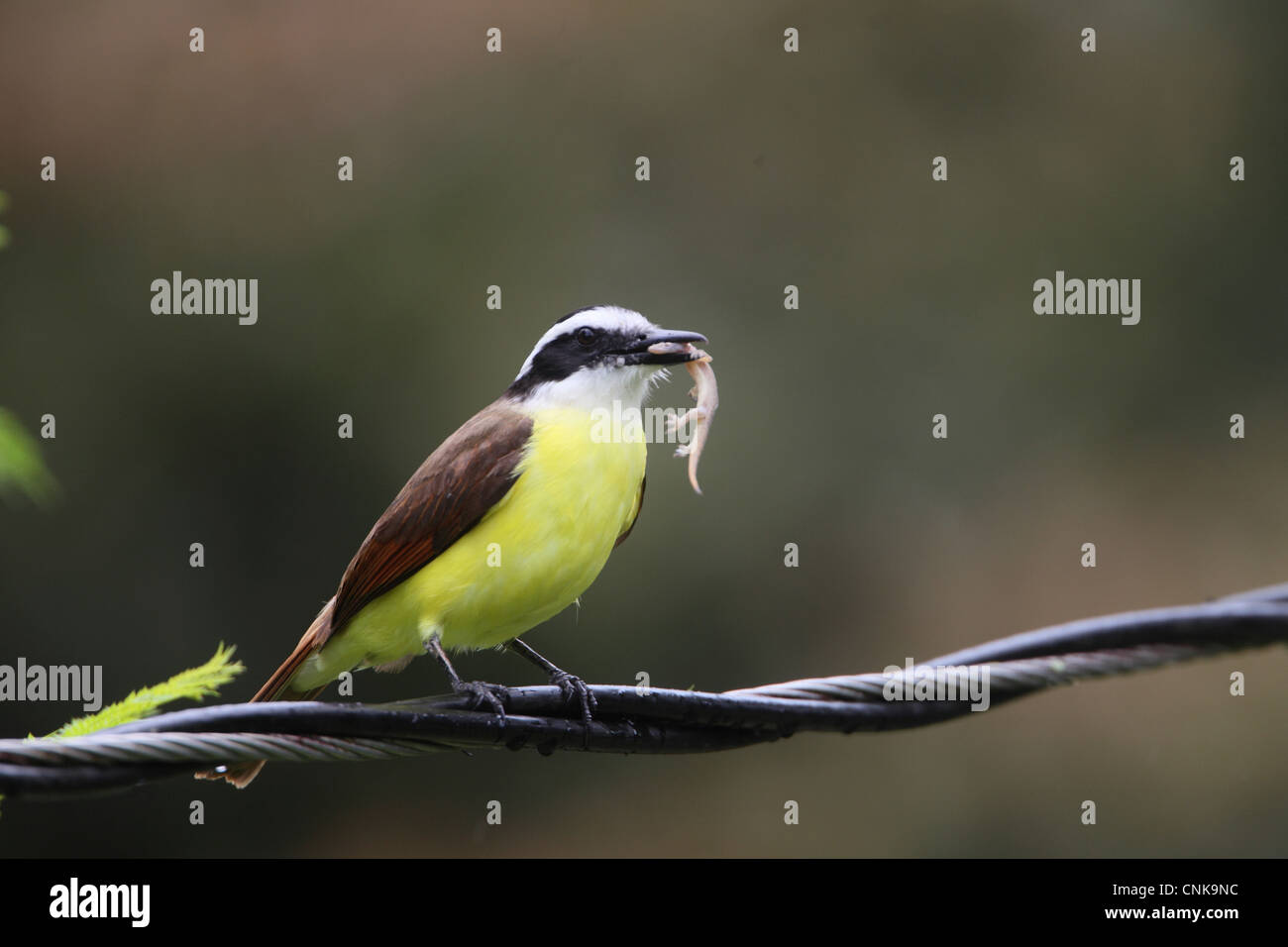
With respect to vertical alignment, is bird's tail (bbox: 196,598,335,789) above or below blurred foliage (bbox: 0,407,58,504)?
below

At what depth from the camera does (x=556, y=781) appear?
1144 centimetres

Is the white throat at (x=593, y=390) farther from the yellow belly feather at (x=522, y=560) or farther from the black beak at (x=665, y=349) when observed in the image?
the yellow belly feather at (x=522, y=560)

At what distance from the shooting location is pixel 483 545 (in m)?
4.40

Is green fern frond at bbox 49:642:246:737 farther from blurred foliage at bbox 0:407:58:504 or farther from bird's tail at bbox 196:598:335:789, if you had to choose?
bird's tail at bbox 196:598:335:789

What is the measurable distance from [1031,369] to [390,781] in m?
6.47

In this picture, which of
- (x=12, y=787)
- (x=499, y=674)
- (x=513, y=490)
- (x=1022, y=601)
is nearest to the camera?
(x=12, y=787)

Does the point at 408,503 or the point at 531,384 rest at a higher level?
the point at 531,384

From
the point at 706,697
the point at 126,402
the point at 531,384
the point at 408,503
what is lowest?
the point at 706,697

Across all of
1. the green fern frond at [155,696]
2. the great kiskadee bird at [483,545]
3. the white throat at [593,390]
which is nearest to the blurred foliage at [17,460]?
the green fern frond at [155,696]

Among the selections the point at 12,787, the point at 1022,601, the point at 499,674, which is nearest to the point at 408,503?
the point at 12,787

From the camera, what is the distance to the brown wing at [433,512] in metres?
4.41

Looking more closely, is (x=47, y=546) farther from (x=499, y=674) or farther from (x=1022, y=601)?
(x=1022, y=601)

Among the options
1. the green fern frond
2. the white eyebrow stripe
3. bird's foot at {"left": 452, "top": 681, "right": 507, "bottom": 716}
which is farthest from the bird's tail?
the green fern frond

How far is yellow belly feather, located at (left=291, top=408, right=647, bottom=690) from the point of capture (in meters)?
4.36
